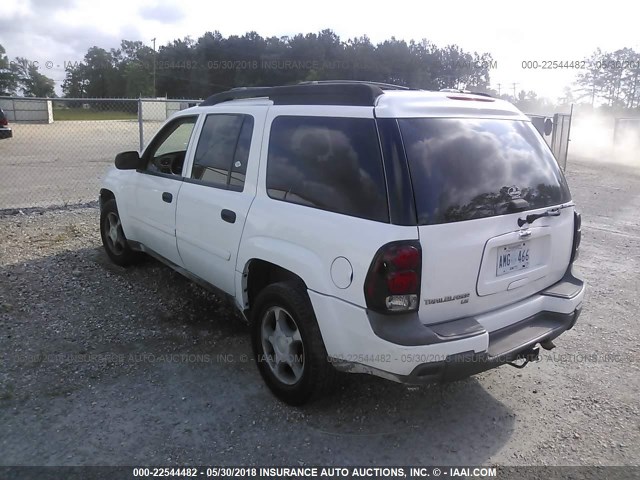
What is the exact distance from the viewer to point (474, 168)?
2990mm

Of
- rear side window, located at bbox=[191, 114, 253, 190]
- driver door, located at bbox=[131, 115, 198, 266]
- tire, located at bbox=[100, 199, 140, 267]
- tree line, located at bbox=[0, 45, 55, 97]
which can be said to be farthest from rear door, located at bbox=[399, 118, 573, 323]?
tree line, located at bbox=[0, 45, 55, 97]

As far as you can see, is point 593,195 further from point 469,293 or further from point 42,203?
point 42,203

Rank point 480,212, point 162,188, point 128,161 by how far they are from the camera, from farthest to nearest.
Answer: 1. point 128,161
2. point 162,188
3. point 480,212

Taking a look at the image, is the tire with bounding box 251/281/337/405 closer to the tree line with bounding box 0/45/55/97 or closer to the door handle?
the door handle

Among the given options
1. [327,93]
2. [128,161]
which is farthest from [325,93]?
[128,161]

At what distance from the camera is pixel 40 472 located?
9.00ft

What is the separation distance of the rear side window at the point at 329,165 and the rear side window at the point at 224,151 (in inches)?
12.7

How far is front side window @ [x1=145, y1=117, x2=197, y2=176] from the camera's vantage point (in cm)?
466

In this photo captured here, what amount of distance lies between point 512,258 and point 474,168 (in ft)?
1.94

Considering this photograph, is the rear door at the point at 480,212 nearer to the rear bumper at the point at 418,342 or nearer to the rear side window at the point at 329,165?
the rear bumper at the point at 418,342

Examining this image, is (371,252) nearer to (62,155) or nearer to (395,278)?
(395,278)

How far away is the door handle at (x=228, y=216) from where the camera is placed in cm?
367

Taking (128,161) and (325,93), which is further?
(128,161)

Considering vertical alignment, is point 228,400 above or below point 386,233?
below
